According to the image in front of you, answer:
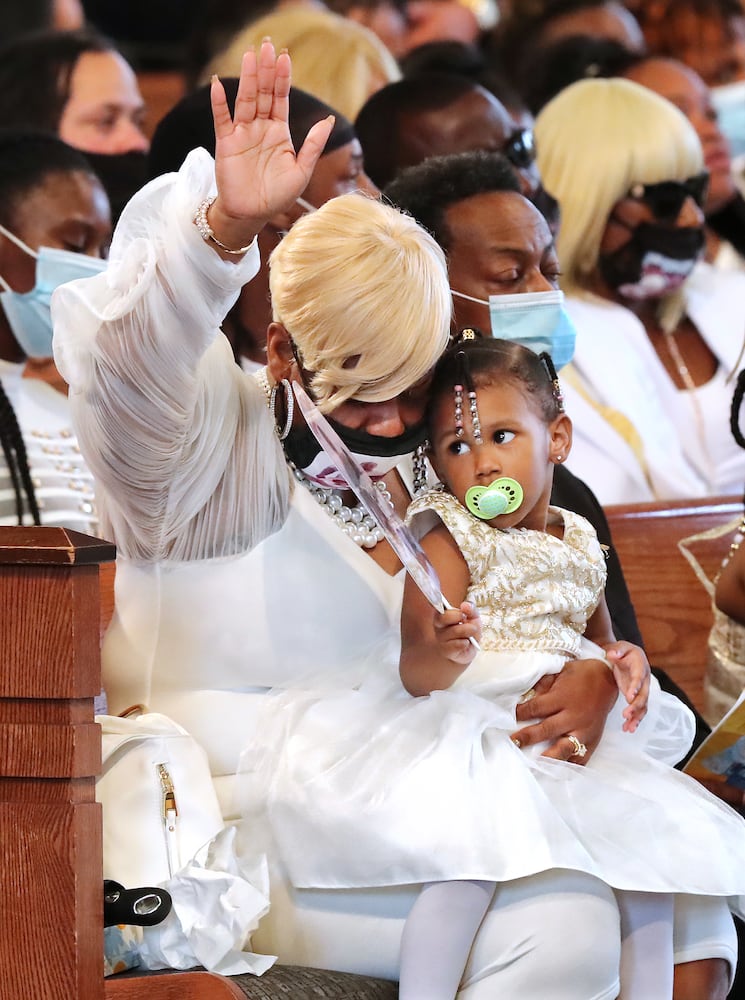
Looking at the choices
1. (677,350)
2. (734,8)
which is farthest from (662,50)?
(677,350)

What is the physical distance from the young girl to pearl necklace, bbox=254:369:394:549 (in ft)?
0.35

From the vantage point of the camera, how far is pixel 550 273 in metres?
2.16

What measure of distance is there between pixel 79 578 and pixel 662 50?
4218 millimetres

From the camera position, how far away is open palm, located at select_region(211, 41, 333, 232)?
1.60m

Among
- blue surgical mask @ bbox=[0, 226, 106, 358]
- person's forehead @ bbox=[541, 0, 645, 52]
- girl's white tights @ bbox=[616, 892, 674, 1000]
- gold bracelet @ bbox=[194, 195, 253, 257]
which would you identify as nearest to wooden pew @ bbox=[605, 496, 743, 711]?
girl's white tights @ bbox=[616, 892, 674, 1000]

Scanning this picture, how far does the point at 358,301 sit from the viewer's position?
66.4 inches

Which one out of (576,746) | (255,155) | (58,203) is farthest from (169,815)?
(58,203)

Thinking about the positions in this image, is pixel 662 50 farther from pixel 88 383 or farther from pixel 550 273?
pixel 88 383

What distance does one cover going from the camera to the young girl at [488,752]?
1.64 m

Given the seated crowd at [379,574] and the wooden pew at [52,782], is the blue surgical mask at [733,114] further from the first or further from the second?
the wooden pew at [52,782]

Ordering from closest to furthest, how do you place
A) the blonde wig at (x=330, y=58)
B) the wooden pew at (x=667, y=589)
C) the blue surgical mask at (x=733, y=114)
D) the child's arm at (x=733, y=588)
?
the child's arm at (x=733, y=588) < the wooden pew at (x=667, y=589) < the blonde wig at (x=330, y=58) < the blue surgical mask at (x=733, y=114)

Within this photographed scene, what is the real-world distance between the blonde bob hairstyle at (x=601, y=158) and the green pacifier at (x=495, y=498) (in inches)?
64.1

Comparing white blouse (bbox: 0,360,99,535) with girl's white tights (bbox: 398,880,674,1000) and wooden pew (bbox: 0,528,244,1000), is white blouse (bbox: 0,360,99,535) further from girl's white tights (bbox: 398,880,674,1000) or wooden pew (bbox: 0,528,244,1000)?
girl's white tights (bbox: 398,880,674,1000)

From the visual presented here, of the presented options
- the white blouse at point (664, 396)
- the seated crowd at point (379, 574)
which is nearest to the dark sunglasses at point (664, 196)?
the white blouse at point (664, 396)
